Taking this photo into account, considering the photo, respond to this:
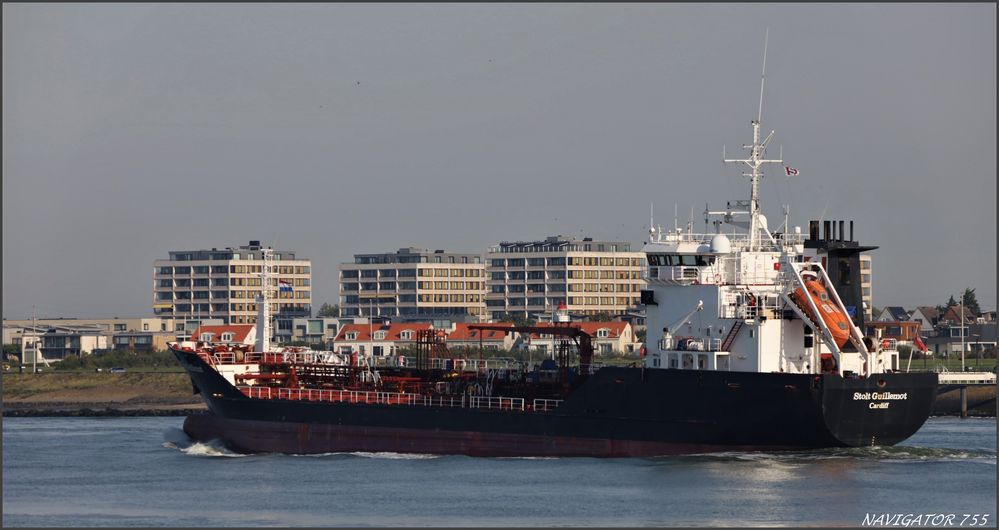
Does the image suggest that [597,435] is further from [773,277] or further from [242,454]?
[242,454]

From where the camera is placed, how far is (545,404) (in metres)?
51.4

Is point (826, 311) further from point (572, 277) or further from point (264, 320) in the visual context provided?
point (572, 277)

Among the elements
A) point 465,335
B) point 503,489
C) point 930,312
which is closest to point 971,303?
point 930,312

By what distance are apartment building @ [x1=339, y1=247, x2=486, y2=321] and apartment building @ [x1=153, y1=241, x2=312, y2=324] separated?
267 inches

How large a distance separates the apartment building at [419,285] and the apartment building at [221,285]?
22.2ft

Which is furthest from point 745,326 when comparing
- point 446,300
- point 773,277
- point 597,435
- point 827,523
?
point 446,300

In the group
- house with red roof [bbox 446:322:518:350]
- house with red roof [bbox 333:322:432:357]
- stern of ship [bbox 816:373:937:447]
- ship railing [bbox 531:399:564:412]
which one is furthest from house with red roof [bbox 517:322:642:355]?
stern of ship [bbox 816:373:937:447]

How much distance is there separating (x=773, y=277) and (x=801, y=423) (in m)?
4.95

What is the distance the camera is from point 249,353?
60969 mm

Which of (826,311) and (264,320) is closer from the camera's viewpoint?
(826,311)

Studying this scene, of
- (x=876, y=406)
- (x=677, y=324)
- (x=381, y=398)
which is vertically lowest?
(x=381, y=398)

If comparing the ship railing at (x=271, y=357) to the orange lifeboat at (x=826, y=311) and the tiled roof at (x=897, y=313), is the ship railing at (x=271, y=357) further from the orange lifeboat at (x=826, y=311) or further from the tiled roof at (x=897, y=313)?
the tiled roof at (x=897, y=313)

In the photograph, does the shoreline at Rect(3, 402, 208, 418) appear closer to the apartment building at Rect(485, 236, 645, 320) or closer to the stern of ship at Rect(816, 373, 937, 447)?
the stern of ship at Rect(816, 373, 937, 447)

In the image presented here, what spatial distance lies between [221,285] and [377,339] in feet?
213
